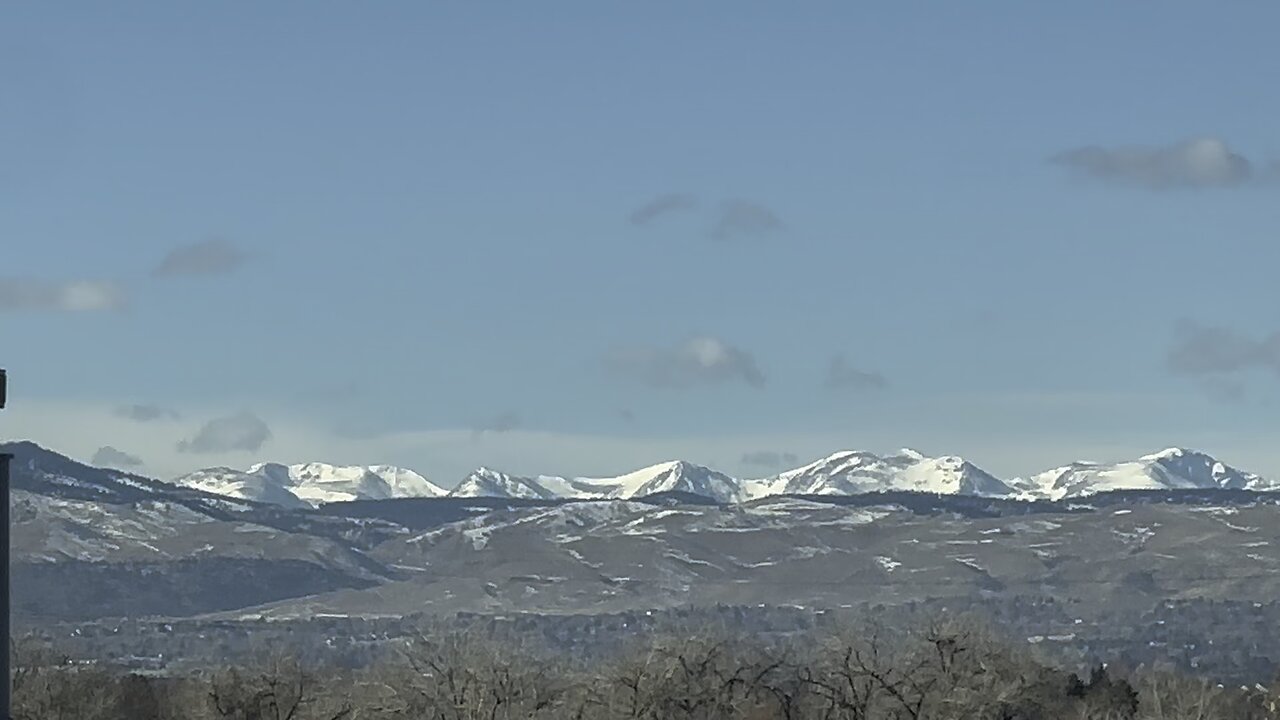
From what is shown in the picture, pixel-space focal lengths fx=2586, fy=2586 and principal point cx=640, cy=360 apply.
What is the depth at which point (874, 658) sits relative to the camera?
151m

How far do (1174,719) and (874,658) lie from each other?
87.9 feet

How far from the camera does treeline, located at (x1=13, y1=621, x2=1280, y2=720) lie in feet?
470

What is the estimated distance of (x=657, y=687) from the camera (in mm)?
146750

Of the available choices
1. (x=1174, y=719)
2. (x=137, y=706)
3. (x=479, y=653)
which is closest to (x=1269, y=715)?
(x=1174, y=719)

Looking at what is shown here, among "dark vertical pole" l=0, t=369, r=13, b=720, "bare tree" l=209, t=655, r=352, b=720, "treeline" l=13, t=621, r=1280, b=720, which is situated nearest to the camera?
"dark vertical pole" l=0, t=369, r=13, b=720

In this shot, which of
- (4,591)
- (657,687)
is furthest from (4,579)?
(657,687)

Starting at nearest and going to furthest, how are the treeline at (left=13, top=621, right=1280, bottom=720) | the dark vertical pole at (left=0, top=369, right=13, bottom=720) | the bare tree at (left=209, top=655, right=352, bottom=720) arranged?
the dark vertical pole at (left=0, top=369, right=13, bottom=720) < the treeline at (left=13, top=621, right=1280, bottom=720) < the bare tree at (left=209, top=655, right=352, bottom=720)

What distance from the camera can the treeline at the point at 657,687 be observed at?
143 metres

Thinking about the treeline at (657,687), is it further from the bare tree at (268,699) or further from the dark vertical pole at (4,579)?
the dark vertical pole at (4,579)

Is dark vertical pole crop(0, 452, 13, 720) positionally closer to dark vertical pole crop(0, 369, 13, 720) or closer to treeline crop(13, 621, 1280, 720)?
dark vertical pole crop(0, 369, 13, 720)

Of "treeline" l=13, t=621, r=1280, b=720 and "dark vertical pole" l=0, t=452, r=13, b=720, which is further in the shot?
"treeline" l=13, t=621, r=1280, b=720

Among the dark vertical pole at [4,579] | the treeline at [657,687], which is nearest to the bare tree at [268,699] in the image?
the treeline at [657,687]

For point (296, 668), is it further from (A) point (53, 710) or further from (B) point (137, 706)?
(B) point (137, 706)

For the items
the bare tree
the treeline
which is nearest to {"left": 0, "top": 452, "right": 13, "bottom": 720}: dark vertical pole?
the treeline
